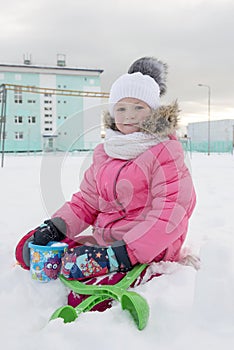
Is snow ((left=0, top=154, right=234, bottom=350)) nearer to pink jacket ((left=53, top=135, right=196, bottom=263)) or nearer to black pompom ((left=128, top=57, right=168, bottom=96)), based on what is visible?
pink jacket ((left=53, top=135, right=196, bottom=263))

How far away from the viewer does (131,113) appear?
182 cm

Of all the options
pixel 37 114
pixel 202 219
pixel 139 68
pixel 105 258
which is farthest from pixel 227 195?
pixel 37 114

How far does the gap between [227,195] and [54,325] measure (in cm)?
345

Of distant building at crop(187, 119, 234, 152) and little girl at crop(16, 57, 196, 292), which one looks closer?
little girl at crop(16, 57, 196, 292)

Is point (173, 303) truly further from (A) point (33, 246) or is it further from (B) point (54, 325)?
(A) point (33, 246)

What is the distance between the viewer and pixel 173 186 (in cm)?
161

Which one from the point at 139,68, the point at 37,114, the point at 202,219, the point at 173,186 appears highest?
the point at 37,114

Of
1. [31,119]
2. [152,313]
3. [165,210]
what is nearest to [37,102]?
[31,119]

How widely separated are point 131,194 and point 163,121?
14.9 inches

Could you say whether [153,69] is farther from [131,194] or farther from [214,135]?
[214,135]

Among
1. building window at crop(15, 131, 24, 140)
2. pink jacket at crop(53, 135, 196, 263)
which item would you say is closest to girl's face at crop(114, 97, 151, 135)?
pink jacket at crop(53, 135, 196, 263)

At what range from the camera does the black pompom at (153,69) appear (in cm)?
192

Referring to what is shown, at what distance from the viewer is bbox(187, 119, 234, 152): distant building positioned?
2743 centimetres

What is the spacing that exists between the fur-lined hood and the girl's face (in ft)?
0.14
